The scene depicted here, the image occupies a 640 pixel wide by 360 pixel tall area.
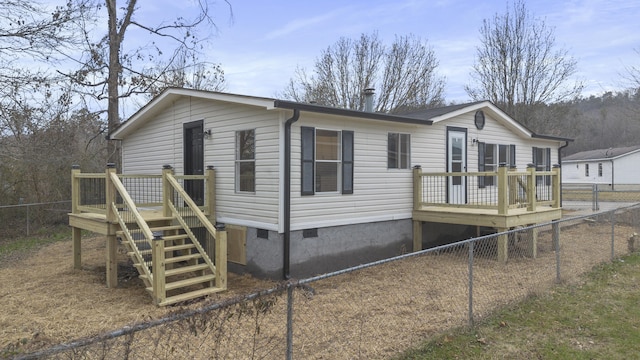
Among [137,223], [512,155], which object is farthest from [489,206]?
[137,223]

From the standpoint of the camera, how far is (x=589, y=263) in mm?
8086

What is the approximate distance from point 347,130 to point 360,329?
4430mm

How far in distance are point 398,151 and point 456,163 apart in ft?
7.35

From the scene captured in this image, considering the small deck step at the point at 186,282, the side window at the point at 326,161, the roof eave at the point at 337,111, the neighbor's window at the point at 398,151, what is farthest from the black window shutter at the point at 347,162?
the small deck step at the point at 186,282

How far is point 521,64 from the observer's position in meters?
21.4

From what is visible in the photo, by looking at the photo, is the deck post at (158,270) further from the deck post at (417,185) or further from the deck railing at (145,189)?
the deck post at (417,185)

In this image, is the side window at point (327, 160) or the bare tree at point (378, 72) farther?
the bare tree at point (378, 72)

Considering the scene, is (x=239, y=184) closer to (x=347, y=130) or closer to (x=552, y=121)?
(x=347, y=130)

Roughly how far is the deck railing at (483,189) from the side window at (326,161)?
7.06 ft

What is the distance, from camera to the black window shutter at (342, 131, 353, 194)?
322 inches

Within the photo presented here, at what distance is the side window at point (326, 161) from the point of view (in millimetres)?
7590

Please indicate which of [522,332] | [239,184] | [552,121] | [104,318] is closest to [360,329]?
[522,332]

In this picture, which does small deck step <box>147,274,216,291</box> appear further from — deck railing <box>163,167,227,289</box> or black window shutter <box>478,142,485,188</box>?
black window shutter <box>478,142,485,188</box>

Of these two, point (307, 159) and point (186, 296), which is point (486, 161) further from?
point (186, 296)
